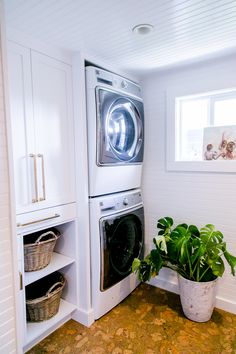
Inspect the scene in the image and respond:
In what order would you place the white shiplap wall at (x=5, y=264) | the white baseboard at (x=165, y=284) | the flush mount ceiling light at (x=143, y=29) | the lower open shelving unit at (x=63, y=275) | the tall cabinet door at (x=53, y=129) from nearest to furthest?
1. the white shiplap wall at (x=5, y=264)
2. the flush mount ceiling light at (x=143, y=29)
3. the tall cabinet door at (x=53, y=129)
4. the lower open shelving unit at (x=63, y=275)
5. the white baseboard at (x=165, y=284)

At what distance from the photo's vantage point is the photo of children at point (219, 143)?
2075 millimetres

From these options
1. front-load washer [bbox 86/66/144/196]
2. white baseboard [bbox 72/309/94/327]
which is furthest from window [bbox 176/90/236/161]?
white baseboard [bbox 72/309/94/327]

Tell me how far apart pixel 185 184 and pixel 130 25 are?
1.42 m

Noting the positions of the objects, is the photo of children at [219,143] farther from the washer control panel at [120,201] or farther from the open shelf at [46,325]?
the open shelf at [46,325]

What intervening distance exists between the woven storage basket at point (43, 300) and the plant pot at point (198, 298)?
39.7 inches

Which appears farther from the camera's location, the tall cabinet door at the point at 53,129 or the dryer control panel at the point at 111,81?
the dryer control panel at the point at 111,81

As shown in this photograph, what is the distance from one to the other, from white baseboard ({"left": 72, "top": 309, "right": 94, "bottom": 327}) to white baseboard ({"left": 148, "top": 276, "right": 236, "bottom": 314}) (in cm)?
84

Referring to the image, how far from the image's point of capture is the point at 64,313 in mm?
1910

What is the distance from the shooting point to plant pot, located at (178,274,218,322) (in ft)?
6.22

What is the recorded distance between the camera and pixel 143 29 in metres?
1.49

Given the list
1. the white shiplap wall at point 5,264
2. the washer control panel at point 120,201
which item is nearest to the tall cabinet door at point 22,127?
the white shiplap wall at point 5,264

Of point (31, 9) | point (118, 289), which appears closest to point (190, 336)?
point (118, 289)

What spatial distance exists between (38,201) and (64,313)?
968 mm

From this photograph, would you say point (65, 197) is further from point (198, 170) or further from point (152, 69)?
point (152, 69)
